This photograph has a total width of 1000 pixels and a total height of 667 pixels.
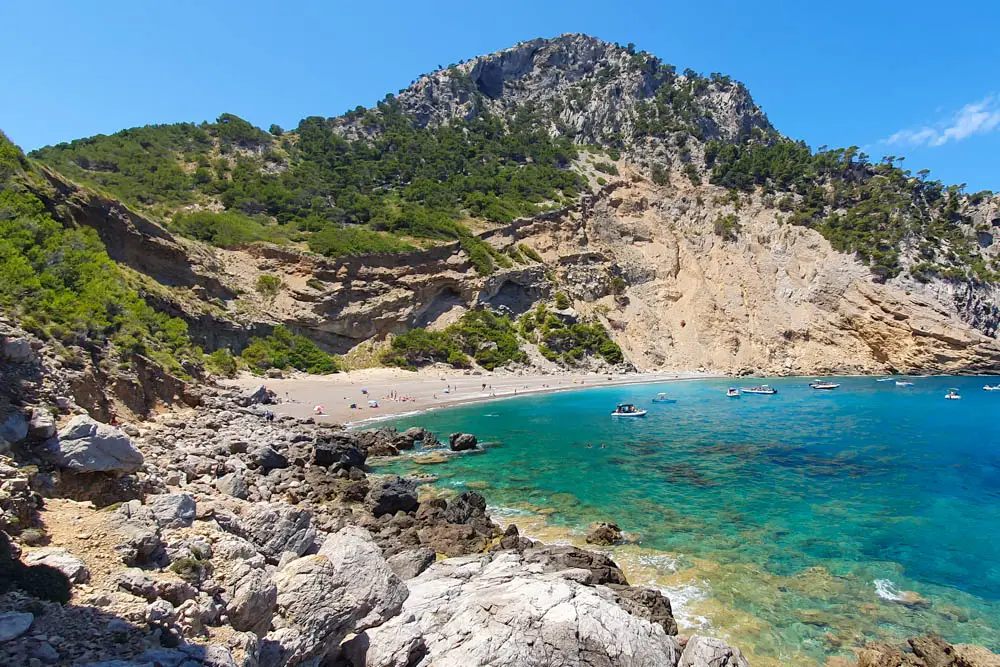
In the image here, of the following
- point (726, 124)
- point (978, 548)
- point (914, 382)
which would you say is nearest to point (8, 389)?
point (978, 548)

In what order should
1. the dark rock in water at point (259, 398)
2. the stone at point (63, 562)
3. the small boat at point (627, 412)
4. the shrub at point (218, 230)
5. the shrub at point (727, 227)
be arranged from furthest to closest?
1. the shrub at point (727, 227)
2. the shrub at point (218, 230)
3. the small boat at point (627, 412)
4. the dark rock in water at point (259, 398)
5. the stone at point (63, 562)

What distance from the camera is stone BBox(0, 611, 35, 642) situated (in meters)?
3.28

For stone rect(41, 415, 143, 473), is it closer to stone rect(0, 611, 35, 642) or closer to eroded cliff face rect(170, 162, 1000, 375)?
stone rect(0, 611, 35, 642)

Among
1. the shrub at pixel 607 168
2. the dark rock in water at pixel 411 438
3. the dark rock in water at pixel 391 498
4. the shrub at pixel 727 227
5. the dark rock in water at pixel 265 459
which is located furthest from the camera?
the shrub at pixel 607 168

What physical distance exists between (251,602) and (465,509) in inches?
374

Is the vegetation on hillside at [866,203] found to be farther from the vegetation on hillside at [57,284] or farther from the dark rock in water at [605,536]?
the vegetation on hillside at [57,284]

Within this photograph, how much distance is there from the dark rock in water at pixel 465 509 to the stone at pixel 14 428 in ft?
30.6

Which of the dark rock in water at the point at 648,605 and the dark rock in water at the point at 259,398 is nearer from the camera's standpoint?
the dark rock in water at the point at 648,605

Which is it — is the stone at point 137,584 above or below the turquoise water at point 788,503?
above

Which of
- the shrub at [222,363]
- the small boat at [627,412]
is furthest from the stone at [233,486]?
the shrub at [222,363]

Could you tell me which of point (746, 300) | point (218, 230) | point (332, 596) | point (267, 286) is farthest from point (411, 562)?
point (746, 300)

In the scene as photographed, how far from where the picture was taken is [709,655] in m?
6.88

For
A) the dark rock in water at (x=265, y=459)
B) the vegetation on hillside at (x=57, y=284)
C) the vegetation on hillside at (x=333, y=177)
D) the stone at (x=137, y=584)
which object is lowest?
the dark rock in water at (x=265, y=459)

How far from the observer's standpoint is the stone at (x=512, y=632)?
582cm
